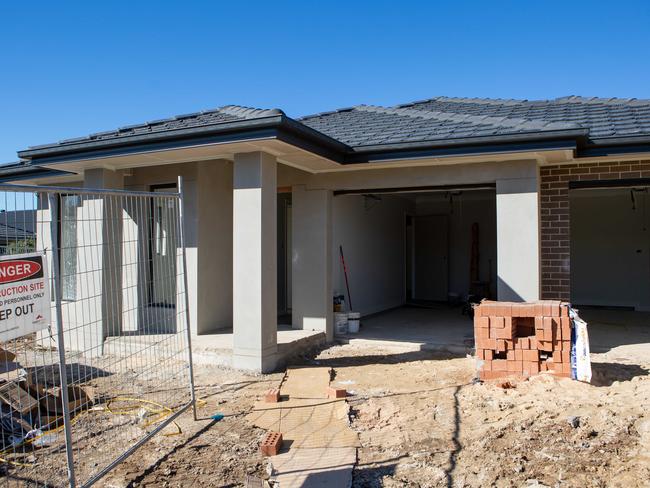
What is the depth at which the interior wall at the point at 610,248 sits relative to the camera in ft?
38.4

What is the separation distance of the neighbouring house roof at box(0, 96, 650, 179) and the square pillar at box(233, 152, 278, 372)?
0.68 metres

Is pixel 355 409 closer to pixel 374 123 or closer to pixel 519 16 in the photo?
pixel 374 123

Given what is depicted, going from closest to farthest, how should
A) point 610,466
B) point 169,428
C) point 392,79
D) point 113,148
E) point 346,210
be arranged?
point 610,466 → point 169,428 → point 113,148 → point 346,210 → point 392,79

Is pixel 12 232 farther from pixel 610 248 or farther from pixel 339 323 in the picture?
pixel 610 248

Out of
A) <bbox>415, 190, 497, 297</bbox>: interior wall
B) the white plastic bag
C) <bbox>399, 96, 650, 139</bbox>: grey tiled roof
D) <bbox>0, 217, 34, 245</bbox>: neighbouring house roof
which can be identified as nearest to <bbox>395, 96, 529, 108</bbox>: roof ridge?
<bbox>399, 96, 650, 139</bbox>: grey tiled roof

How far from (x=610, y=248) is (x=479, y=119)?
6.66 meters

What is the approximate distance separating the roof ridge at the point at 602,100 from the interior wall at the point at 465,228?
10.1 ft

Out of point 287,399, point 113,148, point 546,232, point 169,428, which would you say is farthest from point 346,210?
point 169,428

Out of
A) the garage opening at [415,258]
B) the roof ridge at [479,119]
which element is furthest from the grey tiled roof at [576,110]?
the garage opening at [415,258]

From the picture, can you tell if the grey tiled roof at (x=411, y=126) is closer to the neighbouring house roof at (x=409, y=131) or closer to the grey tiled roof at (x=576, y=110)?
the neighbouring house roof at (x=409, y=131)

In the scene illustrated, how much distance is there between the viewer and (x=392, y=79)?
1514 centimetres

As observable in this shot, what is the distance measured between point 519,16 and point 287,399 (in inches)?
357

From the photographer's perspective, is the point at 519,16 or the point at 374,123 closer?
the point at 374,123

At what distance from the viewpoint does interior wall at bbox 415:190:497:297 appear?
13.0 m
